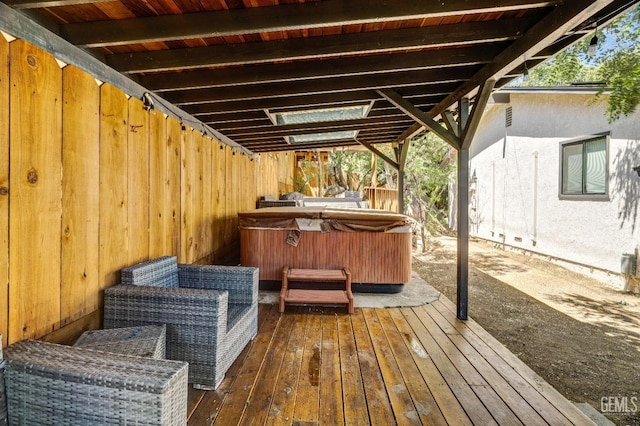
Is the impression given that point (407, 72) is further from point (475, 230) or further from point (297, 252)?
point (475, 230)

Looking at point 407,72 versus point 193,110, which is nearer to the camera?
point 407,72

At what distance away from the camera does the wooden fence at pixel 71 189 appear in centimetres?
147

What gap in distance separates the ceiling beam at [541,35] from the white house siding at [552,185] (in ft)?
7.32

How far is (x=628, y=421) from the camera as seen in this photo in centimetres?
224

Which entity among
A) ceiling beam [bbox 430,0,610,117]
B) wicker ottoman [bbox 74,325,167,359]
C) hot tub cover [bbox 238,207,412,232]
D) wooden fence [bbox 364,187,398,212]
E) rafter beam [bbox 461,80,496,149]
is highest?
ceiling beam [bbox 430,0,610,117]

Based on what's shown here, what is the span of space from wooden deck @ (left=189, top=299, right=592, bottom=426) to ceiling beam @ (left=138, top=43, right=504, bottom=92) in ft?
8.09

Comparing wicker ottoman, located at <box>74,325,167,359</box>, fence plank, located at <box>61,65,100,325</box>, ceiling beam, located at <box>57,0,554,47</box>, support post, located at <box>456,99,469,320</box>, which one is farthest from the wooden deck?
ceiling beam, located at <box>57,0,554,47</box>

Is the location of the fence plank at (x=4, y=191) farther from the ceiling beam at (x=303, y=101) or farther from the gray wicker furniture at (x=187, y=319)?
the ceiling beam at (x=303, y=101)

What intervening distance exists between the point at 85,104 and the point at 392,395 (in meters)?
2.84

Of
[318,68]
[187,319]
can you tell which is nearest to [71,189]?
[187,319]

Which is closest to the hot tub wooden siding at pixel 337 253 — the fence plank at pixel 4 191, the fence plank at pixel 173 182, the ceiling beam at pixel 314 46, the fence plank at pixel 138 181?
the fence plank at pixel 173 182

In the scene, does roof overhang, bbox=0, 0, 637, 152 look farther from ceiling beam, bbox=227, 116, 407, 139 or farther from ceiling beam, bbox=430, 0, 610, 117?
ceiling beam, bbox=227, 116, 407, 139

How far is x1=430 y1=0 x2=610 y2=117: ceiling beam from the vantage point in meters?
1.79

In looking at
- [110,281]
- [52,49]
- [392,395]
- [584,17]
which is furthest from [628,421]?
[52,49]
